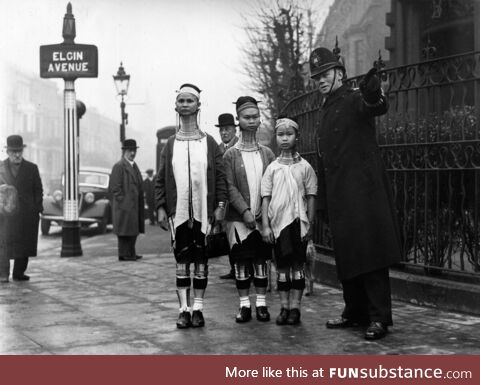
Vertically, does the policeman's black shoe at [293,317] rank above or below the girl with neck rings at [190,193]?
below

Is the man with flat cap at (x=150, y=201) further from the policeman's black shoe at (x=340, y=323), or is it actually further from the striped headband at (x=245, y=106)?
Result: the policeman's black shoe at (x=340, y=323)

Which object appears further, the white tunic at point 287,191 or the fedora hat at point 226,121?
the fedora hat at point 226,121

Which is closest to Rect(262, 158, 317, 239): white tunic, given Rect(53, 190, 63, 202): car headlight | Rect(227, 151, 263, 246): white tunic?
Rect(227, 151, 263, 246): white tunic

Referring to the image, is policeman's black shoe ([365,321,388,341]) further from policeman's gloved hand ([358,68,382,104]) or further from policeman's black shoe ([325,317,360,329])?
policeman's gloved hand ([358,68,382,104])

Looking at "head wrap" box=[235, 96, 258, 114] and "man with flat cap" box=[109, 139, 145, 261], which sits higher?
"head wrap" box=[235, 96, 258, 114]

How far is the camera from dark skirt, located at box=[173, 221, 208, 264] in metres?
5.70

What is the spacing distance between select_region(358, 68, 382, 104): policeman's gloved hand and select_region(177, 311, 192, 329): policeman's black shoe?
2154 millimetres

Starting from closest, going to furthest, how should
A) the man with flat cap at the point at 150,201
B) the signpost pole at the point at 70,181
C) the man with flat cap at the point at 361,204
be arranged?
the man with flat cap at the point at 361,204 < the signpost pole at the point at 70,181 < the man with flat cap at the point at 150,201

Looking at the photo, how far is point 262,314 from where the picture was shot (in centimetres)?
586

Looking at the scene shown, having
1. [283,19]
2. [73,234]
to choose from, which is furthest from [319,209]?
[283,19]

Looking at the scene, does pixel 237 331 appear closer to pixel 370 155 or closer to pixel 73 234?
pixel 370 155

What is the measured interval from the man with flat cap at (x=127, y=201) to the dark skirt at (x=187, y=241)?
5.66 meters

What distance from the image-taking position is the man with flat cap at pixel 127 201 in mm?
11367

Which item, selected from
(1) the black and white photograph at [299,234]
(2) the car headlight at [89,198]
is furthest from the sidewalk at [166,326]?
(2) the car headlight at [89,198]
